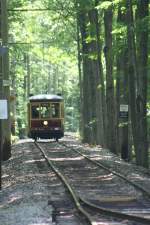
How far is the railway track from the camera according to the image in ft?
34.8

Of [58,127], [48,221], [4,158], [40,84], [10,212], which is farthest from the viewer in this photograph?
[40,84]

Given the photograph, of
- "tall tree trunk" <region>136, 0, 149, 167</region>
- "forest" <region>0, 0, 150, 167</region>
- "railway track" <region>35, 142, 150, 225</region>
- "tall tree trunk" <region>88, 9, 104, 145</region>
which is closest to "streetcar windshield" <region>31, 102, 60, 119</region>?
"forest" <region>0, 0, 150, 167</region>

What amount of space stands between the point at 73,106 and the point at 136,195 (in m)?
88.7

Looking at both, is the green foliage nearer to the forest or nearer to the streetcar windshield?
the forest

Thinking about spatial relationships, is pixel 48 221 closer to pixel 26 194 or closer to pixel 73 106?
pixel 26 194

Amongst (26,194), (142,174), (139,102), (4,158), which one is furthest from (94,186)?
(4,158)

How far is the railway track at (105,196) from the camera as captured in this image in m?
10.6

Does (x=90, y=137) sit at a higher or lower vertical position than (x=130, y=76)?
lower

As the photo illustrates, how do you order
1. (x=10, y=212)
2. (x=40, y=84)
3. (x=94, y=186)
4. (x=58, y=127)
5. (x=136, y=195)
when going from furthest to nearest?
(x=40, y=84), (x=58, y=127), (x=94, y=186), (x=136, y=195), (x=10, y=212)

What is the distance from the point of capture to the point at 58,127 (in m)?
39.9

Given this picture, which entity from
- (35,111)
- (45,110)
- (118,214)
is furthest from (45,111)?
(118,214)

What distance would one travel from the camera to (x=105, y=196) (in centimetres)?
1340

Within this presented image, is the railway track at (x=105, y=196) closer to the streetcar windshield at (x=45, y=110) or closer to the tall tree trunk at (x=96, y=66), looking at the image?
the tall tree trunk at (x=96, y=66)

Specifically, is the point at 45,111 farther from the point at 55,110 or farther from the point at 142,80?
the point at 142,80
